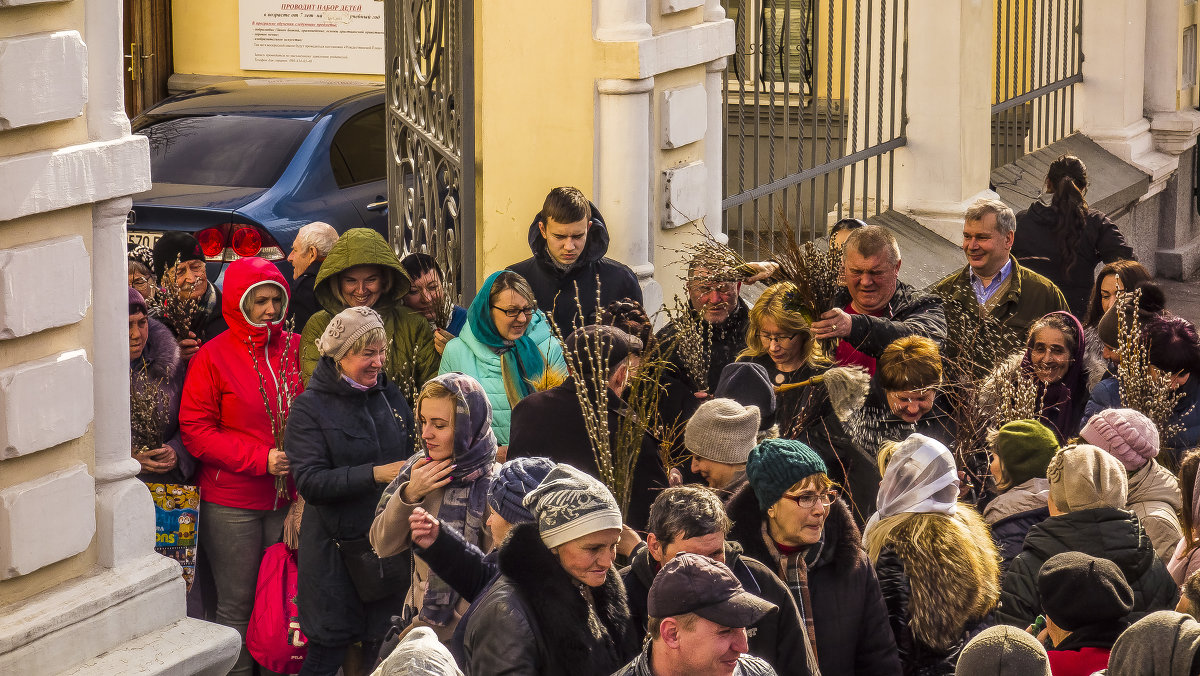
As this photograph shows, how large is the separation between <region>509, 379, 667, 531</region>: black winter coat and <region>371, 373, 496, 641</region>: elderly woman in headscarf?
37 cm

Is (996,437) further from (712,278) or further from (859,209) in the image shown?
(859,209)

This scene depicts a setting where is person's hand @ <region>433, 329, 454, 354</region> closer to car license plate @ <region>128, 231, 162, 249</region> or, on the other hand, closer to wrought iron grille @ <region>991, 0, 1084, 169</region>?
car license plate @ <region>128, 231, 162, 249</region>

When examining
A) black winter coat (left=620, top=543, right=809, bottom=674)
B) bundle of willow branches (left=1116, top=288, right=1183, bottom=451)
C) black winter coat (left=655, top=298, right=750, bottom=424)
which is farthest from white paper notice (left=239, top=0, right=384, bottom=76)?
black winter coat (left=620, top=543, right=809, bottom=674)

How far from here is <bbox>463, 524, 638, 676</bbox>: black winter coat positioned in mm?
3740

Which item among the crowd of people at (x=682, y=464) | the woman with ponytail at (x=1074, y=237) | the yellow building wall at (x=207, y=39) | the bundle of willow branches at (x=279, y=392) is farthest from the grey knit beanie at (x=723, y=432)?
the yellow building wall at (x=207, y=39)

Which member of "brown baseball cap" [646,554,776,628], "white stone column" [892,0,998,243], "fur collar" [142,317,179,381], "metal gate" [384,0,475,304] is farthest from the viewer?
"white stone column" [892,0,998,243]

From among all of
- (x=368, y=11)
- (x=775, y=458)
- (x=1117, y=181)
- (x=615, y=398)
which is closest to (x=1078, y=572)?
(x=775, y=458)

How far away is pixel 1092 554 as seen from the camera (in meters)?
4.31

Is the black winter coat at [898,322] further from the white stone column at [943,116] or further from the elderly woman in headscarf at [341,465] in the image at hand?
the white stone column at [943,116]

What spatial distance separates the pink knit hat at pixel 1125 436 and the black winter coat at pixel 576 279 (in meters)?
1.93

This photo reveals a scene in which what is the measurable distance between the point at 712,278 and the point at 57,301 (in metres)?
2.49

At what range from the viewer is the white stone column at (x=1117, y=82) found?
13172mm

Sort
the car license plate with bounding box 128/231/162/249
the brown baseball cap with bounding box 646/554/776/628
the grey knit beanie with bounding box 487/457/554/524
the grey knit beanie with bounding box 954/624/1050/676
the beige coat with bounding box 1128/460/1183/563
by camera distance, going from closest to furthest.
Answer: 1. the grey knit beanie with bounding box 954/624/1050/676
2. the brown baseball cap with bounding box 646/554/776/628
3. the grey knit beanie with bounding box 487/457/554/524
4. the beige coat with bounding box 1128/460/1183/563
5. the car license plate with bounding box 128/231/162/249

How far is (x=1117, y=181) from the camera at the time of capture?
12484 millimetres
